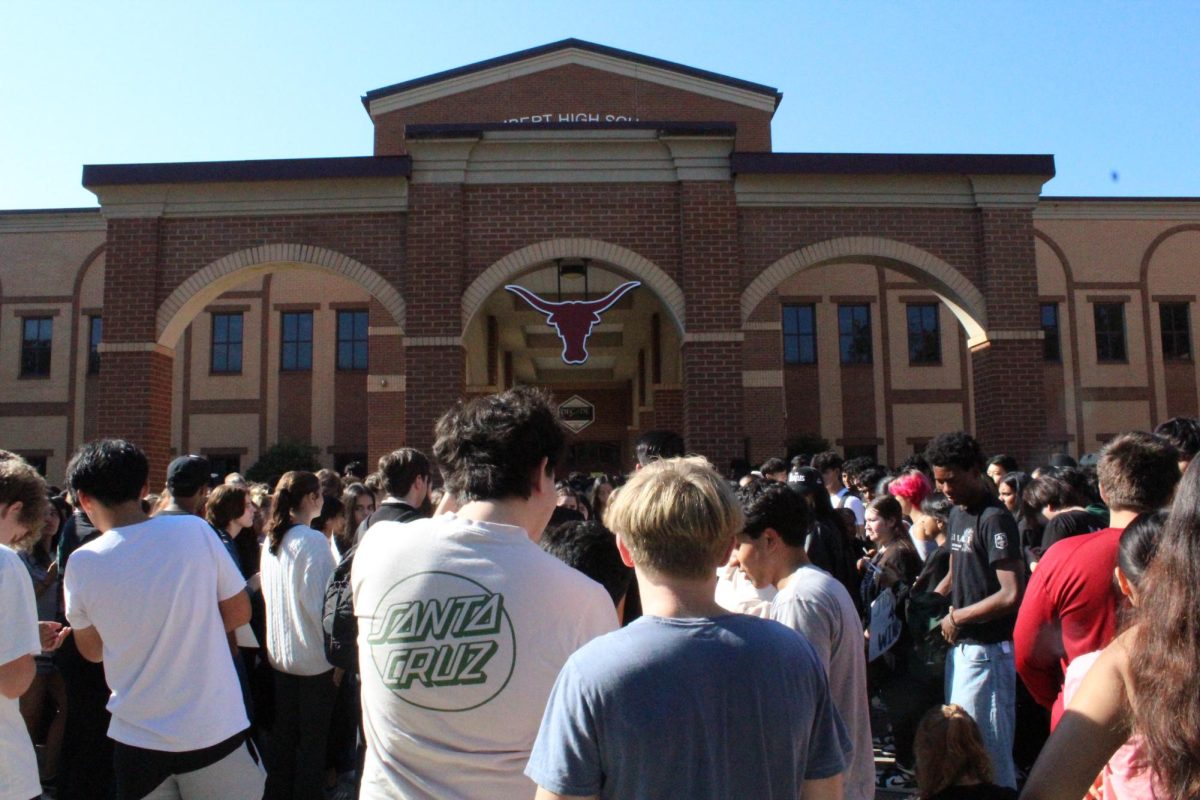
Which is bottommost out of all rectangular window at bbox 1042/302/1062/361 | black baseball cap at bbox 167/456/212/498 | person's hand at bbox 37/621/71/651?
person's hand at bbox 37/621/71/651

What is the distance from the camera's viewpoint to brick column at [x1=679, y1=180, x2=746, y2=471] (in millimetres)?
12398

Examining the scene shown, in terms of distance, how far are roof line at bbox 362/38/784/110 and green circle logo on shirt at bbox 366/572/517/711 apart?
2299cm

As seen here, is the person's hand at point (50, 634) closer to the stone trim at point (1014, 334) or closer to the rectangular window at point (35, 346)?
the stone trim at point (1014, 334)

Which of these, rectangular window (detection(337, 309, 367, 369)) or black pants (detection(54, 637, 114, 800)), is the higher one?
rectangular window (detection(337, 309, 367, 369))

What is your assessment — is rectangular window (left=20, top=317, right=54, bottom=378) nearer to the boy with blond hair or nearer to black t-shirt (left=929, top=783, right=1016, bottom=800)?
black t-shirt (left=929, top=783, right=1016, bottom=800)

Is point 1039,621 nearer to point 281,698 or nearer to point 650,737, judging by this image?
point 650,737

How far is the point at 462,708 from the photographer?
7.43 feet

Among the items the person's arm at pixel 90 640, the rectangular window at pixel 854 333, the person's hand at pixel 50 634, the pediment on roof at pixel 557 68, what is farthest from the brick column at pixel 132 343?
the rectangular window at pixel 854 333

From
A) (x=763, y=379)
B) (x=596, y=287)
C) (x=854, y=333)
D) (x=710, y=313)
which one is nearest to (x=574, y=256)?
(x=710, y=313)

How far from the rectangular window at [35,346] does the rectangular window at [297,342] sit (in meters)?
6.69

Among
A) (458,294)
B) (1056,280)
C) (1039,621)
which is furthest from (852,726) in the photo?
(1056,280)

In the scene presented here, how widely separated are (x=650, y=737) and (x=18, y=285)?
30865 mm

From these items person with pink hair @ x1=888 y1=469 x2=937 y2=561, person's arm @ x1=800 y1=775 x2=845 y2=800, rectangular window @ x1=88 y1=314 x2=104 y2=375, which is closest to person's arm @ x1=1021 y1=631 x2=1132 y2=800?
person's arm @ x1=800 y1=775 x2=845 y2=800

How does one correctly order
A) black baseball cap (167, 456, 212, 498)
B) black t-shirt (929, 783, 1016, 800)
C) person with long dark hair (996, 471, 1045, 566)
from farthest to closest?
1. person with long dark hair (996, 471, 1045, 566)
2. black baseball cap (167, 456, 212, 498)
3. black t-shirt (929, 783, 1016, 800)
